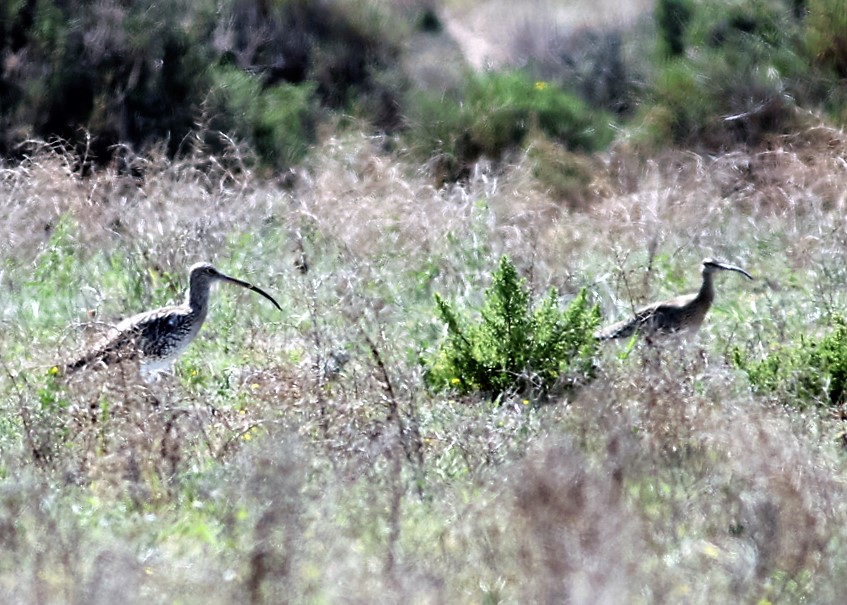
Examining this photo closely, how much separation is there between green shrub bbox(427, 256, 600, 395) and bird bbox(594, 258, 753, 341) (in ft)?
2.37

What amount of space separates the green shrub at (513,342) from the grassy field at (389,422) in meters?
0.20

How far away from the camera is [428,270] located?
11.4 m

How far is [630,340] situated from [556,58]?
20.3 metres

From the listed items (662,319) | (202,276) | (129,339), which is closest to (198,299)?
(202,276)

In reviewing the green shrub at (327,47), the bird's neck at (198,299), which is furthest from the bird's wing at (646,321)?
the green shrub at (327,47)

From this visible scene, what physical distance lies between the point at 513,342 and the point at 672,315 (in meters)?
1.89

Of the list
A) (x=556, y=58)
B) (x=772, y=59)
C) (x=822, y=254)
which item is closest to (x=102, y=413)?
(x=822, y=254)

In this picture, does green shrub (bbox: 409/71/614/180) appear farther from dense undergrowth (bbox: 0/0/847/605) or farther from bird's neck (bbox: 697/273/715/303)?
bird's neck (bbox: 697/273/715/303)

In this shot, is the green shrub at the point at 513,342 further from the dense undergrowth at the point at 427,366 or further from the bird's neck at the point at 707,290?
the bird's neck at the point at 707,290

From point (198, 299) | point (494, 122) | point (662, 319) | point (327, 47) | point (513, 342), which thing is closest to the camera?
point (513, 342)

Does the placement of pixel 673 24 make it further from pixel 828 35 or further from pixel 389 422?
pixel 389 422

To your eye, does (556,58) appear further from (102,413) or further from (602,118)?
(102,413)

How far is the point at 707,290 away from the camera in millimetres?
10180

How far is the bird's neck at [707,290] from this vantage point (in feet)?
33.1
